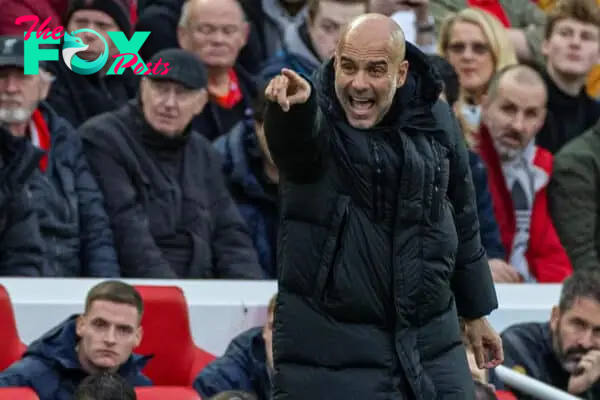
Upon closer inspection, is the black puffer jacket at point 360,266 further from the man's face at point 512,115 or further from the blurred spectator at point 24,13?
the man's face at point 512,115

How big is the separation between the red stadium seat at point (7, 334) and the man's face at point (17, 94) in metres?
1.09

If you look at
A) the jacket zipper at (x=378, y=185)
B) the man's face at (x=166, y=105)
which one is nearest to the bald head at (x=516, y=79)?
the man's face at (x=166, y=105)

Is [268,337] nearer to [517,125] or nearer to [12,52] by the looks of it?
[12,52]

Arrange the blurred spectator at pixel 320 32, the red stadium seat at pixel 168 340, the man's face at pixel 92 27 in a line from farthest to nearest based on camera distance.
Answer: the blurred spectator at pixel 320 32 → the man's face at pixel 92 27 → the red stadium seat at pixel 168 340

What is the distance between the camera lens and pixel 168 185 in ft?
28.0

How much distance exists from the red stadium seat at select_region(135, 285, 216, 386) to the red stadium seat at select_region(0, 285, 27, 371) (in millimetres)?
592

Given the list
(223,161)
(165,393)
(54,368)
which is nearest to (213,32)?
(223,161)

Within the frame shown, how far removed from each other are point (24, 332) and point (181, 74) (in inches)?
60.6

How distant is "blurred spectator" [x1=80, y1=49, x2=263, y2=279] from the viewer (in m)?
8.38

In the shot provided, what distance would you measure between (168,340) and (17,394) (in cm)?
127

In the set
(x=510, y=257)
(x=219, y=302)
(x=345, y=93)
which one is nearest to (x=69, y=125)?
(x=219, y=302)

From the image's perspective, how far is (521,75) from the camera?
9633mm

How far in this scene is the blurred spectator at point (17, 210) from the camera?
7938 millimetres

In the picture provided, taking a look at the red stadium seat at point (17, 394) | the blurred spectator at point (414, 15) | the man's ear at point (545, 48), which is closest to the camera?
the red stadium seat at point (17, 394)
